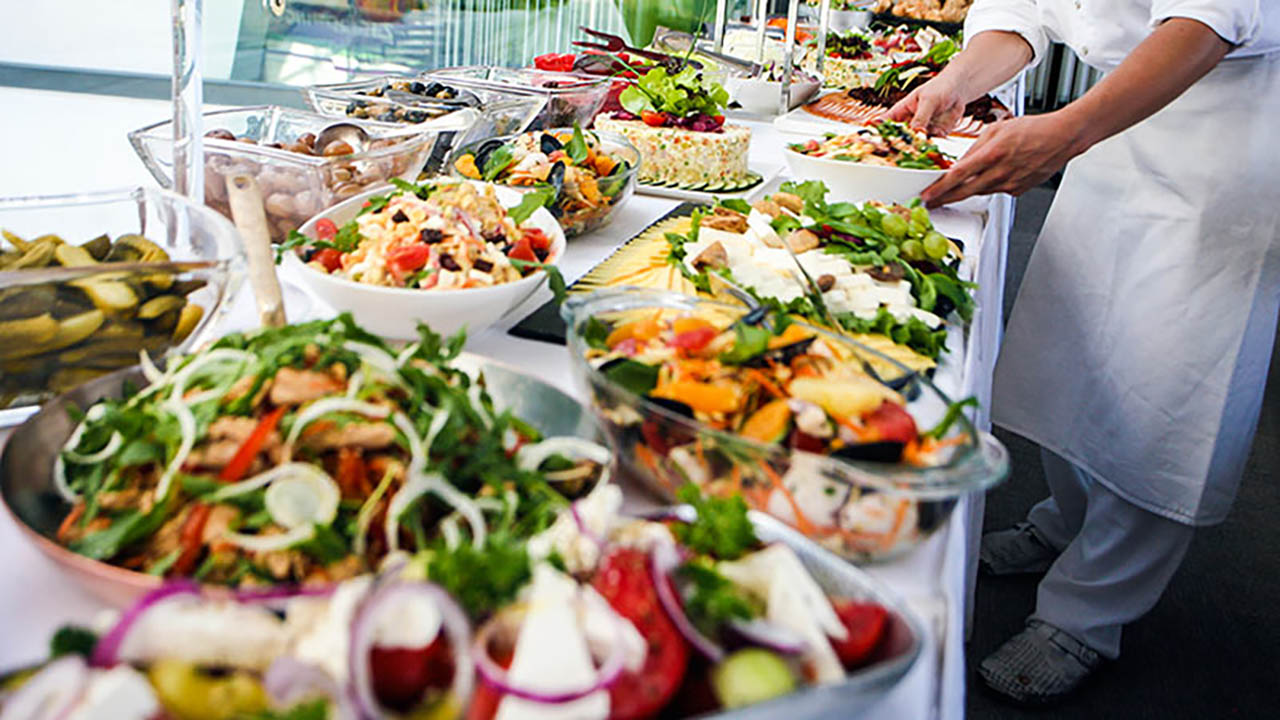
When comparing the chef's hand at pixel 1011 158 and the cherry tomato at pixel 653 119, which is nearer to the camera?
the chef's hand at pixel 1011 158

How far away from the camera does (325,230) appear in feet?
3.39

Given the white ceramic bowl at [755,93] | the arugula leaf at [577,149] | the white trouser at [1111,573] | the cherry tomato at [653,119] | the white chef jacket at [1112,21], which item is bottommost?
the white trouser at [1111,573]

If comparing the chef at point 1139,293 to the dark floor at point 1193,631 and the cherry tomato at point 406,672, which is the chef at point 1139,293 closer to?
the dark floor at point 1193,631

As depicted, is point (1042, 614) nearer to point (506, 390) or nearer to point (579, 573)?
point (506, 390)

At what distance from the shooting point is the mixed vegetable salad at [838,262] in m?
1.03

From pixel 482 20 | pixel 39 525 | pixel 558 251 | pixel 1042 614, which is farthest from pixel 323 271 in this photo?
pixel 482 20

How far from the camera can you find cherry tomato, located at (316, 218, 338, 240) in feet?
3.38

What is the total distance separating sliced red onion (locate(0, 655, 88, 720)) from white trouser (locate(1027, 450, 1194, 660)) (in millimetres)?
1758

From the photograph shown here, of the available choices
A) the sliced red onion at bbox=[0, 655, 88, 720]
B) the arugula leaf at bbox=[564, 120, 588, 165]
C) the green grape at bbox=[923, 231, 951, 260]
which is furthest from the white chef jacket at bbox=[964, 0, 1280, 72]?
the sliced red onion at bbox=[0, 655, 88, 720]

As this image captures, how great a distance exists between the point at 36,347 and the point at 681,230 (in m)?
0.82

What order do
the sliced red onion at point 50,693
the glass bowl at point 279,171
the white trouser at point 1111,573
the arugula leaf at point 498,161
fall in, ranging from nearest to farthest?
the sliced red onion at point 50,693 → the glass bowl at point 279,171 → the arugula leaf at point 498,161 → the white trouser at point 1111,573

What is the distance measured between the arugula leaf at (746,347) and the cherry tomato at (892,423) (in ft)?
0.31

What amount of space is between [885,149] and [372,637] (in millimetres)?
1447

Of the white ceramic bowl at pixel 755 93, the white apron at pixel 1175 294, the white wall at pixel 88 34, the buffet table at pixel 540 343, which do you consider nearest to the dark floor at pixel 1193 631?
the white apron at pixel 1175 294
